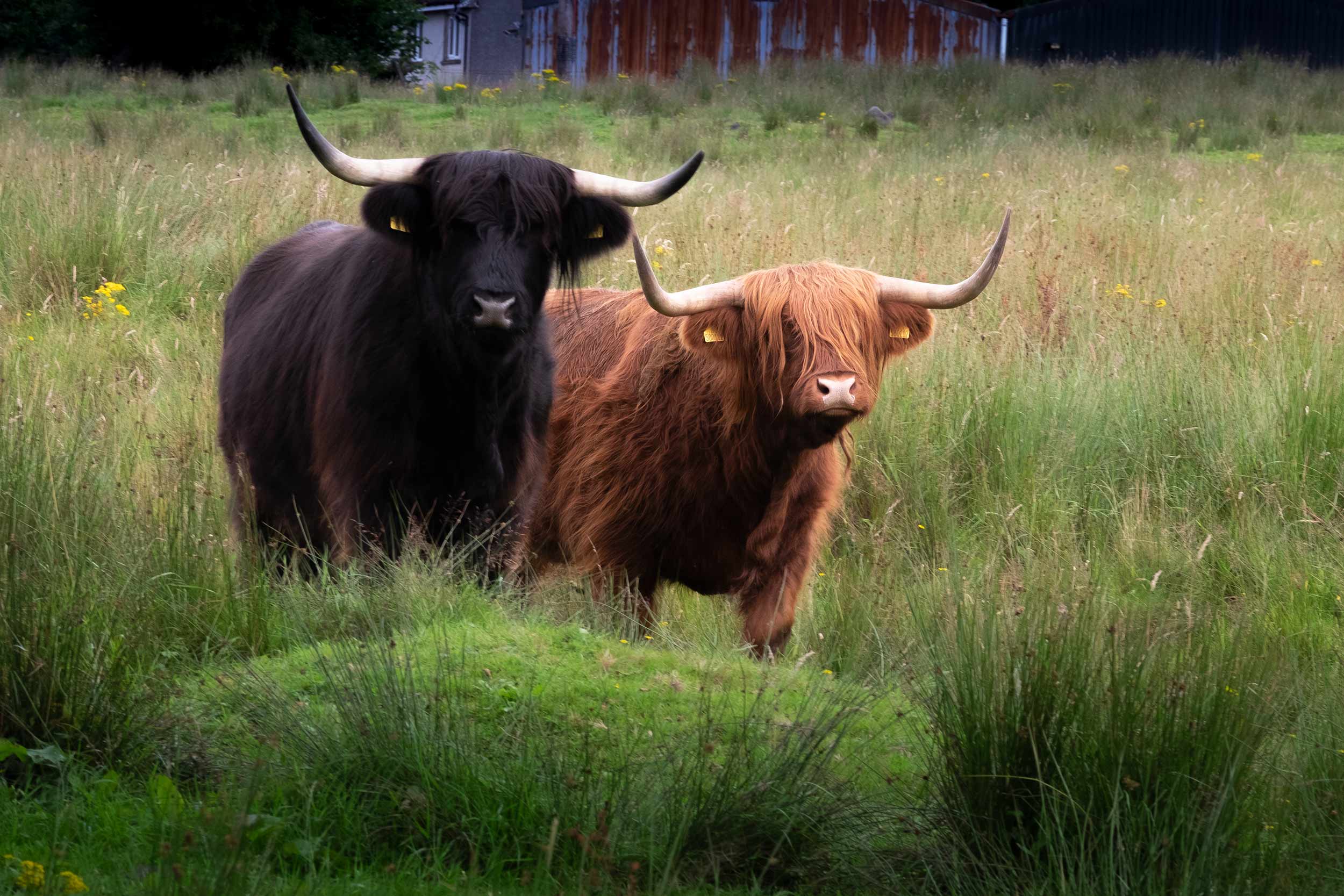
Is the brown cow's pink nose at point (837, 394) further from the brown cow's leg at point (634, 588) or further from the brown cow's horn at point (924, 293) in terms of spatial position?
the brown cow's leg at point (634, 588)

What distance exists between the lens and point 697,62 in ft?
71.6

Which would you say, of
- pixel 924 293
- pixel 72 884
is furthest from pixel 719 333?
pixel 72 884

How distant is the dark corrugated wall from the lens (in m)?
27.2

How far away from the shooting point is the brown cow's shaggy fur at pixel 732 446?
177 inches

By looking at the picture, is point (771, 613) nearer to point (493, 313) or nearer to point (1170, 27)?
point (493, 313)

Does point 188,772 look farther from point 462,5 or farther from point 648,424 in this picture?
point 462,5

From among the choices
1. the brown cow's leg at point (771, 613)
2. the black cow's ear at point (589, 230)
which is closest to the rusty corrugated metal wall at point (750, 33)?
the black cow's ear at point (589, 230)

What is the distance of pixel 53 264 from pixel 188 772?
6.06 meters

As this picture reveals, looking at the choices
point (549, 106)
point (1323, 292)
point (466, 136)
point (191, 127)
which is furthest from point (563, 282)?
point (549, 106)

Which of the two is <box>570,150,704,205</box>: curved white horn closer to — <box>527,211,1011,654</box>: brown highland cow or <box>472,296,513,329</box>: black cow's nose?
<box>527,211,1011,654</box>: brown highland cow

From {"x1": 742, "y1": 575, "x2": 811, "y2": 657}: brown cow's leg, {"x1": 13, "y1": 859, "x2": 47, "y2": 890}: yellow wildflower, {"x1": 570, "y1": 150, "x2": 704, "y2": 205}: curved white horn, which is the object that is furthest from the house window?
{"x1": 13, "y1": 859, "x2": 47, "y2": 890}: yellow wildflower

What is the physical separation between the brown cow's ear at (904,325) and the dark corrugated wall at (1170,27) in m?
24.3

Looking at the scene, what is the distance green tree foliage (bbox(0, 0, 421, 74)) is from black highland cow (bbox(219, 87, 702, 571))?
2276 centimetres

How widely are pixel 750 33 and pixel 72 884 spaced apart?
992 inches
